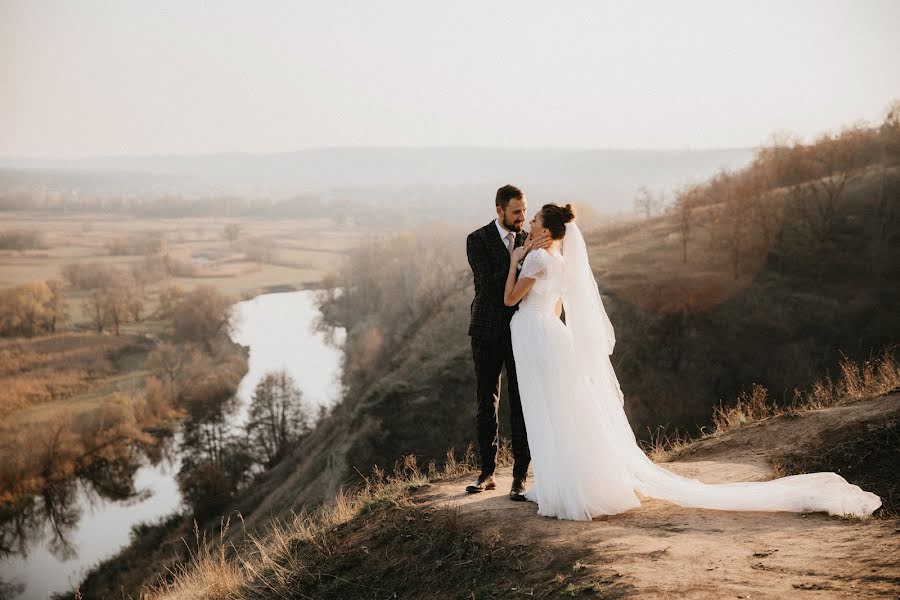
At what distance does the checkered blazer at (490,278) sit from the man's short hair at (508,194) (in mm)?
269

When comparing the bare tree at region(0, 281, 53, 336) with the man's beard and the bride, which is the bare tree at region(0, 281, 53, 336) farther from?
the bride

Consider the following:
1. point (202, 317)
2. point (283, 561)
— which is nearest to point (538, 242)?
point (283, 561)

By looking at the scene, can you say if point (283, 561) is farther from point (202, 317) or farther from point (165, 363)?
point (202, 317)

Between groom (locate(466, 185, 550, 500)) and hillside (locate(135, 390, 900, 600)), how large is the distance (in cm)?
85

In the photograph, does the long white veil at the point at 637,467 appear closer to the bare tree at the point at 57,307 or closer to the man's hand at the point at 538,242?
the man's hand at the point at 538,242

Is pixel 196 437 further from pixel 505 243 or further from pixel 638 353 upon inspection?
pixel 505 243

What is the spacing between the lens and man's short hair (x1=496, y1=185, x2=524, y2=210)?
21.7ft

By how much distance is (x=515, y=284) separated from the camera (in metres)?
6.65

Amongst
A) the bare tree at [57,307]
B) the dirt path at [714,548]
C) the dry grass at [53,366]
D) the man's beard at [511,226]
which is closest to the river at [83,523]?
the dry grass at [53,366]

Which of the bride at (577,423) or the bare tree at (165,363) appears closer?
the bride at (577,423)

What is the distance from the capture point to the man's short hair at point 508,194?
6.61 m

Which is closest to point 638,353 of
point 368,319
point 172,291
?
point 368,319

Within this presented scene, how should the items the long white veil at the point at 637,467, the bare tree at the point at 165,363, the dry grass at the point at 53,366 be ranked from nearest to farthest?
the long white veil at the point at 637,467 < the dry grass at the point at 53,366 < the bare tree at the point at 165,363

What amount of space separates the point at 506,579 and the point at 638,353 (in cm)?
2603
